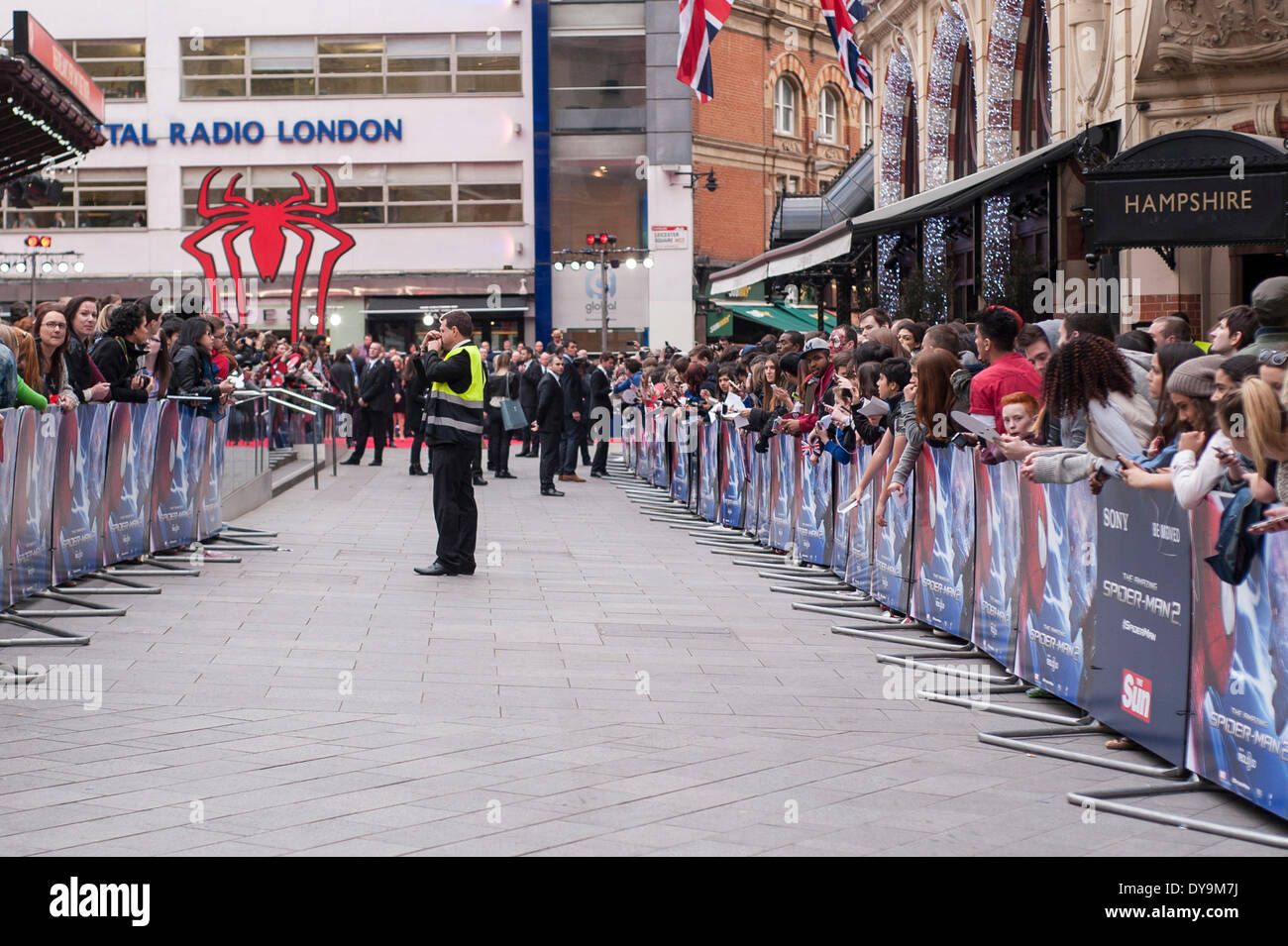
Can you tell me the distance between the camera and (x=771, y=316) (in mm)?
44312

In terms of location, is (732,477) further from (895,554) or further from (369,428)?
(369,428)

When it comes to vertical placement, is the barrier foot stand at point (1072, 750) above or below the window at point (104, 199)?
below

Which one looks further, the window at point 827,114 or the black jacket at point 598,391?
the window at point 827,114

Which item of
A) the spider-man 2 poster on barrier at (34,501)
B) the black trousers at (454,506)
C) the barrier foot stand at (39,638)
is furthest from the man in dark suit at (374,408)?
the barrier foot stand at (39,638)

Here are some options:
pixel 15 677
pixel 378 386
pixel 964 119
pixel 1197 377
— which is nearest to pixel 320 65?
pixel 378 386

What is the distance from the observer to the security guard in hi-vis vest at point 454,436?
12625 millimetres

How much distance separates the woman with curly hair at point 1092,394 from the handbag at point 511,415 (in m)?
17.5

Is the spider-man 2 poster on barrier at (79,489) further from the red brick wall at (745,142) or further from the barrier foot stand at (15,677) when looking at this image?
the red brick wall at (745,142)

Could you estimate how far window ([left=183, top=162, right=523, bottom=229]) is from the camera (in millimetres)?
46938

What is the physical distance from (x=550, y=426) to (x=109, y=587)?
1124 centimetres

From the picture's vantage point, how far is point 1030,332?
9023 millimetres

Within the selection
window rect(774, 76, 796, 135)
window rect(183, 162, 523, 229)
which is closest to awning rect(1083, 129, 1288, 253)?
window rect(183, 162, 523, 229)

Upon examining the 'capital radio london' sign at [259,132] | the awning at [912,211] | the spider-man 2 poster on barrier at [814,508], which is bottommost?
the spider-man 2 poster on barrier at [814,508]

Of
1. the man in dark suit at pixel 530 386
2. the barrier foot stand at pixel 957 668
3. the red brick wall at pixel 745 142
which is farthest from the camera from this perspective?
the red brick wall at pixel 745 142
